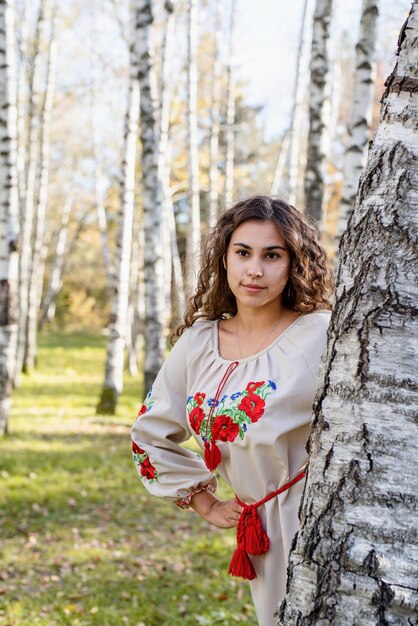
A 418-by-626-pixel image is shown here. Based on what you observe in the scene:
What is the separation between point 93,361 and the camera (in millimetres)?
18188

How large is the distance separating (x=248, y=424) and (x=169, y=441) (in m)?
0.46

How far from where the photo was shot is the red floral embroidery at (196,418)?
225cm

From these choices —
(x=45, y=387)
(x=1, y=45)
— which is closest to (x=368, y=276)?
(x=1, y=45)

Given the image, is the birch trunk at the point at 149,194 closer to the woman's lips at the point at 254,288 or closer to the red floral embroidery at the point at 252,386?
the woman's lips at the point at 254,288

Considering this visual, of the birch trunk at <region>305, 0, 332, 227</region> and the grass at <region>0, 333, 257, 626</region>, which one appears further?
the birch trunk at <region>305, 0, 332, 227</region>

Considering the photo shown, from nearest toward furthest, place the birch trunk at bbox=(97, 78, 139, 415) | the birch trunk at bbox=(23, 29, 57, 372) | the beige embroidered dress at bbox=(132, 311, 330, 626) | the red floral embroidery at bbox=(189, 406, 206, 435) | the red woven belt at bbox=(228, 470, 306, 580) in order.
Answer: the beige embroidered dress at bbox=(132, 311, 330, 626) → the red woven belt at bbox=(228, 470, 306, 580) → the red floral embroidery at bbox=(189, 406, 206, 435) → the birch trunk at bbox=(97, 78, 139, 415) → the birch trunk at bbox=(23, 29, 57, 372)

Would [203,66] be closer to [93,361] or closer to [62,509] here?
[93,361]

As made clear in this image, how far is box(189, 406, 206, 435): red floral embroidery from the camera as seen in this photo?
2.25 metres

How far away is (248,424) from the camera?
81.1 inches

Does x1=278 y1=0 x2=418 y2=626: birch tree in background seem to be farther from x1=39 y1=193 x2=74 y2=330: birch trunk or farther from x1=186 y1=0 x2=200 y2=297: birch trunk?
x1=39 y1=193 x2=74 y2=330: birch trunk

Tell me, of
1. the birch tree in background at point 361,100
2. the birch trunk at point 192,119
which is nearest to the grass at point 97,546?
→ the birch tree in background at point 361,100

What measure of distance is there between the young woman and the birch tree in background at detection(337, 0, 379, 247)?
16.0 ft

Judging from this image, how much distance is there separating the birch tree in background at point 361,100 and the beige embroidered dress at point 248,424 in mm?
4962

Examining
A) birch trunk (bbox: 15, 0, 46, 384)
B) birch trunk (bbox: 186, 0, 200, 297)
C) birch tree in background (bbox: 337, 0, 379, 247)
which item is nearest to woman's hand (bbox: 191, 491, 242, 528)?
birch tree in background (bbox: 337, 0, 379, 247)
